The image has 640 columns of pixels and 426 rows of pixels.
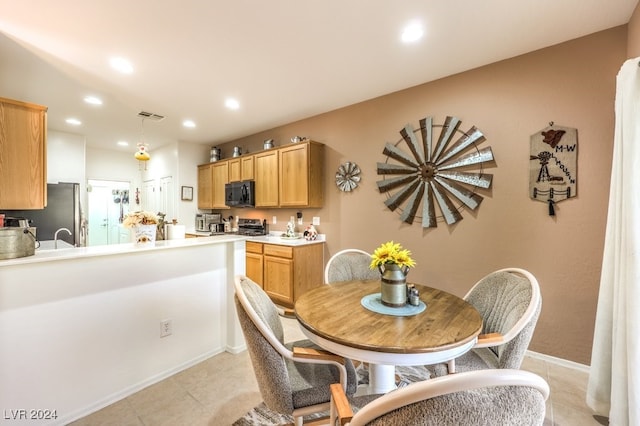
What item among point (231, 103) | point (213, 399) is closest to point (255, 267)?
point (213, 399)

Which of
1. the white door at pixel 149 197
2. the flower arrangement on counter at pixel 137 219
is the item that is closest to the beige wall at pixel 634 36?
the flower arrangement on counter at pixel 137 219

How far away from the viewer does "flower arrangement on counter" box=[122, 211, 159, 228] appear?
2.35 meters

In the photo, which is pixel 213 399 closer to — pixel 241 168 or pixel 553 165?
pixel 553 165

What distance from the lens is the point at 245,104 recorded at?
356 cm

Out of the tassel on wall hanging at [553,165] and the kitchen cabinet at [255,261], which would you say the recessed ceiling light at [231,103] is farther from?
the tassel on wall hanging at [553,165]

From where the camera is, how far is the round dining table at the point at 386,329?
114 cm

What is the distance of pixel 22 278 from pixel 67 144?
184 inches

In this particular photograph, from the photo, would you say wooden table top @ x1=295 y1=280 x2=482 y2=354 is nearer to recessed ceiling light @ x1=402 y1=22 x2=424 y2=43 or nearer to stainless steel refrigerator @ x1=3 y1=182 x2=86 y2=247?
recessed ceiling light @ x1=402 y1=22 x2=424 y2=43

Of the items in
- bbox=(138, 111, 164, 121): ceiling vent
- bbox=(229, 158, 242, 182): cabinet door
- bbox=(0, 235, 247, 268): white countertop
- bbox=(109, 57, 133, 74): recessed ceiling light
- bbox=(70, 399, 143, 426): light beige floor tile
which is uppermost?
bbox=(138, 111, 164, 121): ceiling vent

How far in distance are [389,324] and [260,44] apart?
2.31 m

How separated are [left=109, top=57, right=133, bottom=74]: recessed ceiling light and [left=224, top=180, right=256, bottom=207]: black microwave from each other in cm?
215

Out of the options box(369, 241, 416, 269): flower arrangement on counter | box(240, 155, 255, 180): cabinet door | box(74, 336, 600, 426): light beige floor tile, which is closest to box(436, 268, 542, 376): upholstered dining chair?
box(369, 241, 416, 269): flower arrangement on counter

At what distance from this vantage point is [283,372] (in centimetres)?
122

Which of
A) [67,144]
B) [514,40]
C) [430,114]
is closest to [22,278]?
[430,114]
